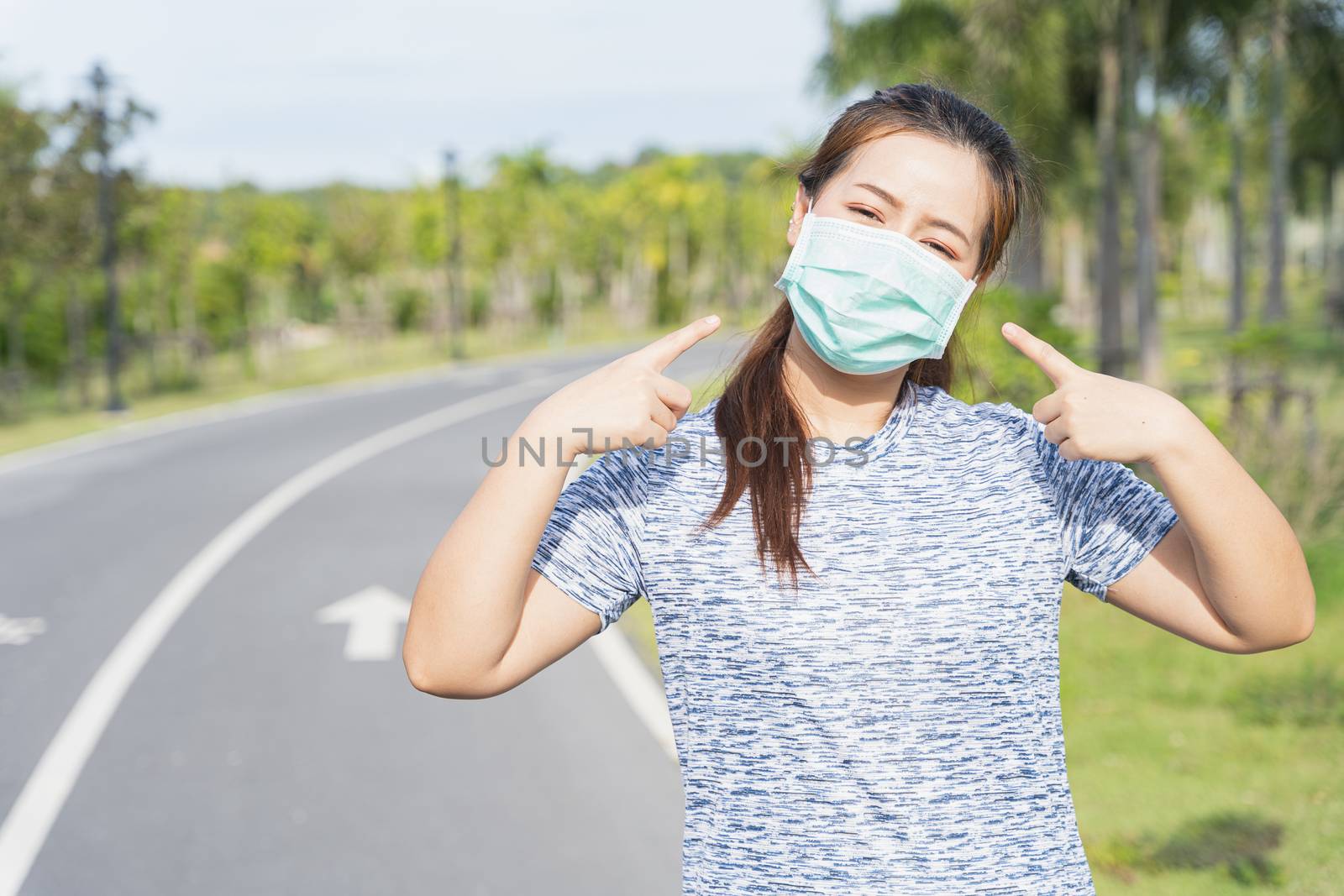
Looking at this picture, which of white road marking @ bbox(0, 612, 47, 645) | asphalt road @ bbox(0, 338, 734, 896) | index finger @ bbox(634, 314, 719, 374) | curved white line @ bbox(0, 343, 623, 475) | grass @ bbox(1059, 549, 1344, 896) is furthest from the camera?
curved white line @ bbox(0, 343, 623, 475)

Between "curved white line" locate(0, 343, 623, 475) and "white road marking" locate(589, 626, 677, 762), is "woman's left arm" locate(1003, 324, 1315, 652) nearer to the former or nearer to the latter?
"white road marking" locate(589, 626, 677, 762)

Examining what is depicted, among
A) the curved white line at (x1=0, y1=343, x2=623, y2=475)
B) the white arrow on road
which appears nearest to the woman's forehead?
the white arrow on road

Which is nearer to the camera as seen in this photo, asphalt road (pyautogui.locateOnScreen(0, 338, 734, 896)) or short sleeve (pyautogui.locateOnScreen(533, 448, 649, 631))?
short sleeve (pyautogui.locateOnScreen(533, 448, 649, 631))

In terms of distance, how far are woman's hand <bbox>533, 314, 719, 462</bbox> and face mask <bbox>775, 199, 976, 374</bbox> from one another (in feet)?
0.83

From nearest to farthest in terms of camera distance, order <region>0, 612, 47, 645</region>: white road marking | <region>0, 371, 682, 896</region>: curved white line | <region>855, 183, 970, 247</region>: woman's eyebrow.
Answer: <region>855, 183, 970, 247</region>: woman's eyebrow → <region>0, 371, 682, 896</region>: curved white line → <region>0, 612, 47, 645</region>: white road marking

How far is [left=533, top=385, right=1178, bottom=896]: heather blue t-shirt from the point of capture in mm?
1740

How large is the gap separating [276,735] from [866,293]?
5538mm

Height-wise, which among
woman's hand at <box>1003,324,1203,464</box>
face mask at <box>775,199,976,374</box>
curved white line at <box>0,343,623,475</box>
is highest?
face mask at <box>775,199,976,374</box>

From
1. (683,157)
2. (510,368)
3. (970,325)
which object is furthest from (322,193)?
(970,325)

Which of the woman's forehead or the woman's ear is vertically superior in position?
the woman's forehead

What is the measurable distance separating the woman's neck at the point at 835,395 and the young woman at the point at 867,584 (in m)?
0.04

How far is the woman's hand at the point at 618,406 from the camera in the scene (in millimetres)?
1753

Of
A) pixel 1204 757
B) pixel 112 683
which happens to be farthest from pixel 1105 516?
pixel 112 683

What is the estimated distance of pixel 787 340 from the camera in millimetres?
2076
